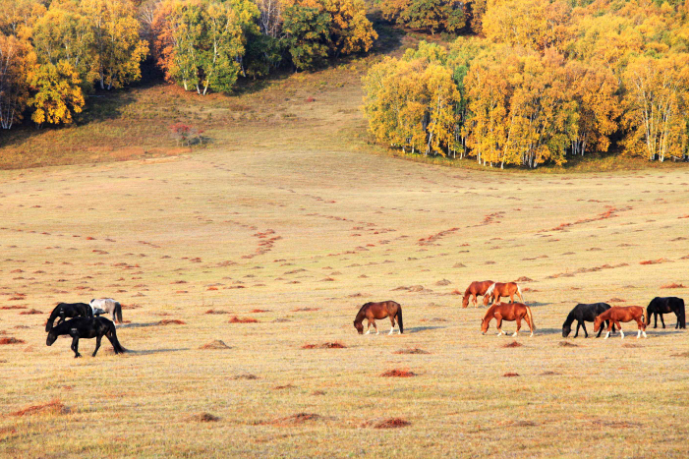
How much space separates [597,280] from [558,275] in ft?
12.3

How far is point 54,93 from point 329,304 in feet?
358

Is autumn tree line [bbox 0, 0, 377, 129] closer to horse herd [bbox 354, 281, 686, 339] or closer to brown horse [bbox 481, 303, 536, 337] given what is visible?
horse herd [bbox 354, 281, 686, 339]

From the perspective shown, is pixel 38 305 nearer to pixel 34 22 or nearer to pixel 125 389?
pixel 125 389

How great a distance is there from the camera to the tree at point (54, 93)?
126m

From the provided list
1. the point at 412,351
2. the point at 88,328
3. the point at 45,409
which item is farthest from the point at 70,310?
the point at 412,351

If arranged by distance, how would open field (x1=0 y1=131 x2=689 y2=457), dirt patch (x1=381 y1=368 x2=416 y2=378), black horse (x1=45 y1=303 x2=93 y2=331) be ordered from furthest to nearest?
black horse (x1=45 y1=303 x2=93 y2=331) → dirt patch (x1=381 y1=368 x2=416 y2=378) → open field (x1=0 y1=131 x2=689 y2=457)

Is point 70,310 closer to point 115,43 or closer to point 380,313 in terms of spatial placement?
point 380,313

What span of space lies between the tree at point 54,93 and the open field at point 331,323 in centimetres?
4031

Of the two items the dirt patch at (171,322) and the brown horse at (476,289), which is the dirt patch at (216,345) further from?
the brown horse at (476,289)

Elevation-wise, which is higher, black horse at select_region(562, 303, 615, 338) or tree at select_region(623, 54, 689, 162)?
tree at select_region(623, 54, 689, 162)

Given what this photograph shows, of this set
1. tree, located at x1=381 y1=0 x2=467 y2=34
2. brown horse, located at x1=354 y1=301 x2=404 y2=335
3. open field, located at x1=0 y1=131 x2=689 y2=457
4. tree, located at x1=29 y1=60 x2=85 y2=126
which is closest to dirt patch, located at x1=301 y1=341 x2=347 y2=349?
open field, located at x1=0 y1=131 x2=689 y2=457

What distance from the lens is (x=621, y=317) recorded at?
2344 cm

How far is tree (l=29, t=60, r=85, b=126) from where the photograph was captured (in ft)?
413

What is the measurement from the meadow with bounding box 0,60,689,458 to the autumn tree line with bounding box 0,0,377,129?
23.3m
